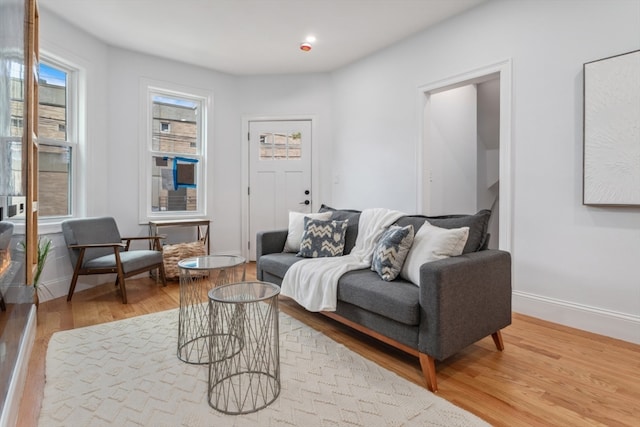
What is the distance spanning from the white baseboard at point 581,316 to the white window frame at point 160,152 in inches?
146

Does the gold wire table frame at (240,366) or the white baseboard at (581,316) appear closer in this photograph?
the gold wire table frame at (240,366)

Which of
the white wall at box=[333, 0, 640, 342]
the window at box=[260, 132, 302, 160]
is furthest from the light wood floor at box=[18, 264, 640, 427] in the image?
the window at box=[260, 132, 302, 160]

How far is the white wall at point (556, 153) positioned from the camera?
2.27m

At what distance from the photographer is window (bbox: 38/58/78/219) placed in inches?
129

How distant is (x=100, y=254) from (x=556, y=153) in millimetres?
4049

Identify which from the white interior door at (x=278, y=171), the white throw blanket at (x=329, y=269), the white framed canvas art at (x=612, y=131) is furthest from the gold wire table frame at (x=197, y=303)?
the white framed canvas art at (x=612, y=131)

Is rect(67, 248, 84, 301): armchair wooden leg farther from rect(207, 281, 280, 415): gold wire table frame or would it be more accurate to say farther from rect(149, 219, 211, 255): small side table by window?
rect(207, 281, 280, 415): gold wire table frame

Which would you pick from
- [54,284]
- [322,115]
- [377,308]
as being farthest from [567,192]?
[54,284]

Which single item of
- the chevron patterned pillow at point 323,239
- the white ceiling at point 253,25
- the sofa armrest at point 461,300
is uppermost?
the white ceiling at point 253,25

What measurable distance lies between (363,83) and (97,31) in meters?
2.89

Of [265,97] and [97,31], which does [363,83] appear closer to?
[265,97]

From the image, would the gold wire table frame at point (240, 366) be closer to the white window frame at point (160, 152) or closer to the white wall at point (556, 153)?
the white wall at point (556, 153)

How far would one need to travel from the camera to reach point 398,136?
3.78 metres

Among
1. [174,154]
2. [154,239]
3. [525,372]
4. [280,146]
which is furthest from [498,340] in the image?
[174,154]
